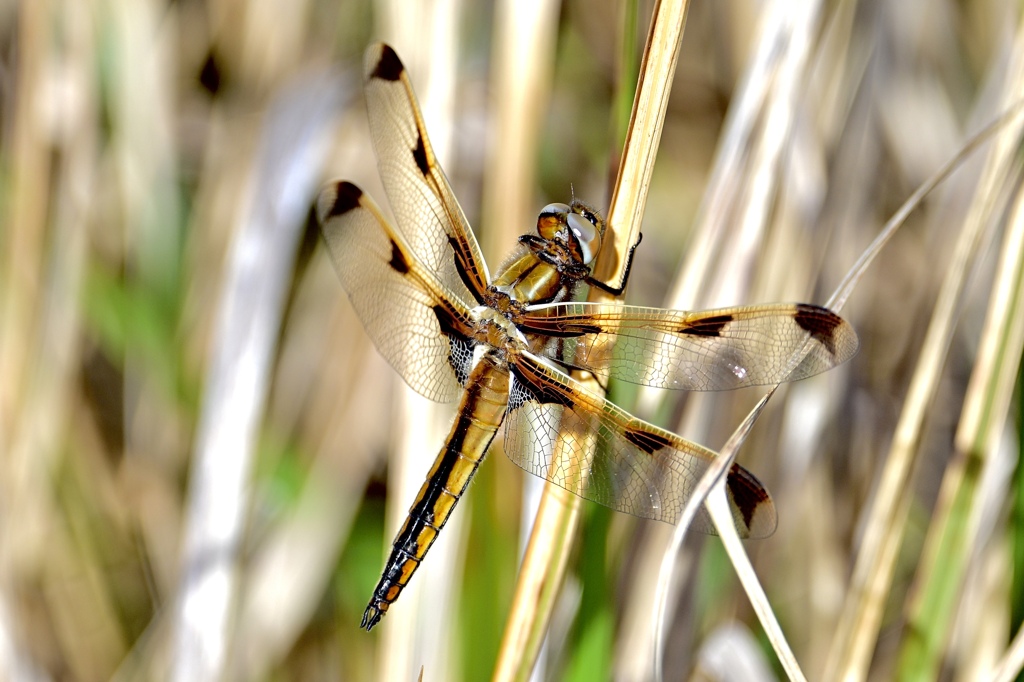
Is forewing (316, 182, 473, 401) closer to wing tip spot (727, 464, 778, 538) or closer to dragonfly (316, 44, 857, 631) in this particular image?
dragonfly (316, 44, 857, 631)

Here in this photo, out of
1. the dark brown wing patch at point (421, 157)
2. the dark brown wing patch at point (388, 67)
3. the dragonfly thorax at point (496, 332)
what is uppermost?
the dark brown wing patch at point (388, 67)

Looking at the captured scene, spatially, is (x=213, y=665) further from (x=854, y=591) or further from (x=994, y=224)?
(x=994, y=224)

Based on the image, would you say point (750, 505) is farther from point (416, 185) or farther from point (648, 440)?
point (416, 185)

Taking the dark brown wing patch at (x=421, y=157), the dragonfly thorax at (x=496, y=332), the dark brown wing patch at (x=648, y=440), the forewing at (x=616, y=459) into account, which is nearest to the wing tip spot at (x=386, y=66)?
the dark brown wing patch at (x=421, y=157)

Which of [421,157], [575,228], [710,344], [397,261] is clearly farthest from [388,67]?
[710,344]

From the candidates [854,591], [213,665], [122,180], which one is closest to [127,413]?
[122,180]

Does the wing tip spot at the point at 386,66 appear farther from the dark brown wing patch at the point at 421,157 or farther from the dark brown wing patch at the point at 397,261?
the dark brown wing patch at the point at 397,261

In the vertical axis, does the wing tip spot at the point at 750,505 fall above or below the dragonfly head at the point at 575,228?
below
